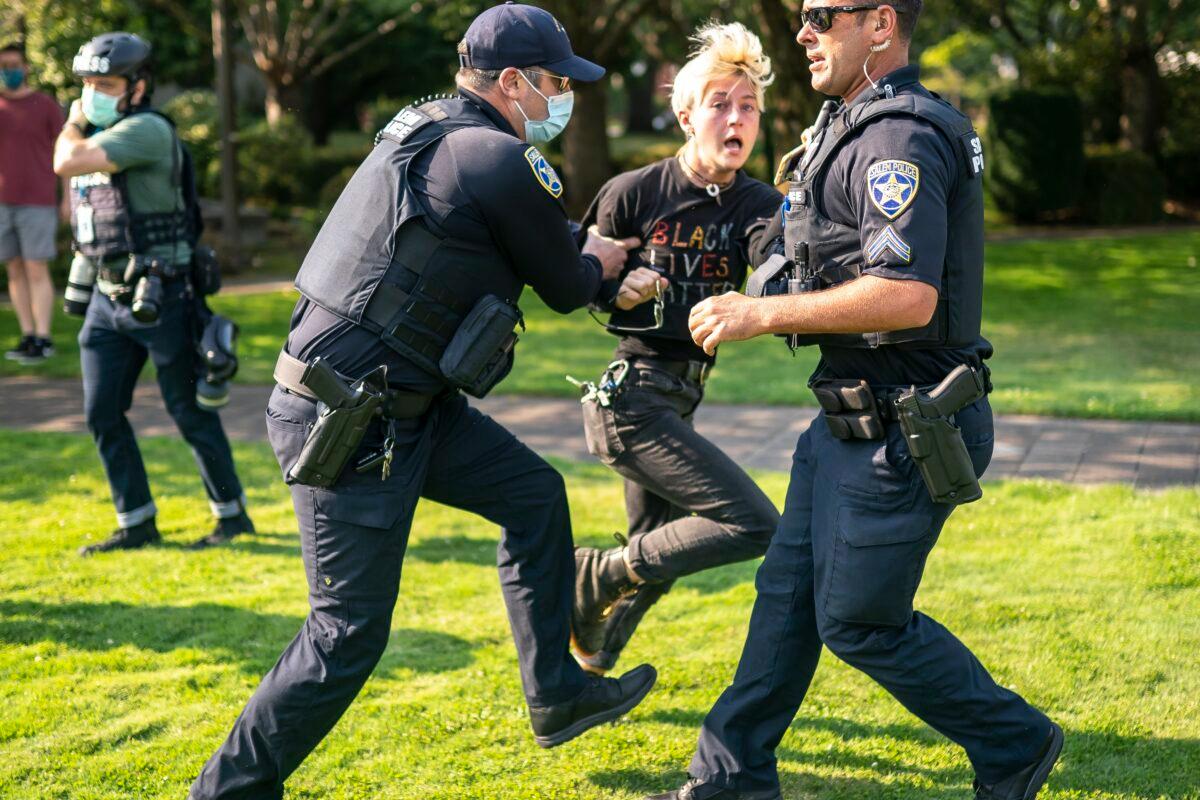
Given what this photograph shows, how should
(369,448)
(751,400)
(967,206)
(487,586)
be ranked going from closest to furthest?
(967,206), (369,448), (487,586), (751,400)

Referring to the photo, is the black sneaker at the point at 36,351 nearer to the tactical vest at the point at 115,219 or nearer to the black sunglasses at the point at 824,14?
the tactical vest at the point at 115,219

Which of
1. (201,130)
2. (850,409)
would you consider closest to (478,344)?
(850,409)

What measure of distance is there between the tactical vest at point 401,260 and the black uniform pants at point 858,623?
1067mm

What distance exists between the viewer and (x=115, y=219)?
6031 mm

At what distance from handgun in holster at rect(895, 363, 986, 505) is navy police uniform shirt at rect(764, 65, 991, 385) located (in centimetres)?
16

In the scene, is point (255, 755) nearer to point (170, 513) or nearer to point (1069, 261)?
point (170, 513)

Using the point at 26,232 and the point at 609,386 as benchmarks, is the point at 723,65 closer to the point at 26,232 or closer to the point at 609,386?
the point at 609,386

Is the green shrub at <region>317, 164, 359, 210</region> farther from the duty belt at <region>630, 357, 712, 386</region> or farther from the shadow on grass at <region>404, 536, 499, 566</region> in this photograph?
the duty belt at <region>630, 357, 712, 386</region>

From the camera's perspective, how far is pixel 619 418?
4.44m

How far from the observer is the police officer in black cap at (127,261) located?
5906 millimetres

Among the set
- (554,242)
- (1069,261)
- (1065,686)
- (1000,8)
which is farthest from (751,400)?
(1000,8)

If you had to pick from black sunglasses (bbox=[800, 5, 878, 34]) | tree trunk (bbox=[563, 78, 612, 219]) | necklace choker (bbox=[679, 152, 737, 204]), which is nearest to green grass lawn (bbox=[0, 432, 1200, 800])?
necklace choker (bbox=[679, 152, 737, 204])

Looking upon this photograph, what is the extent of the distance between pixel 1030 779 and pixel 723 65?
2.47 metres

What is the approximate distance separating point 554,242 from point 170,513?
4129mm
